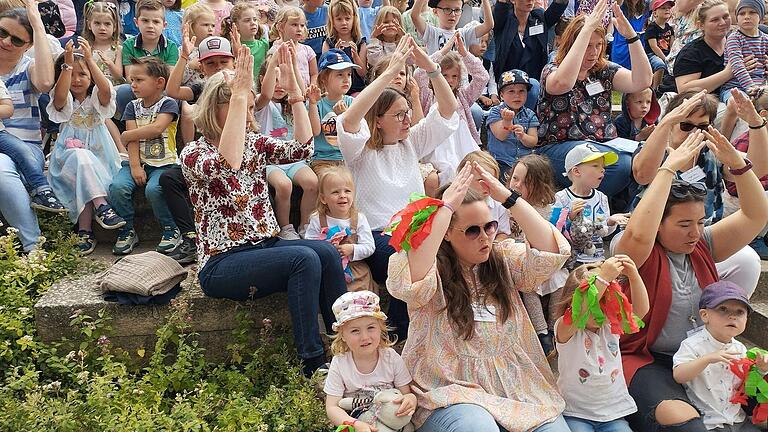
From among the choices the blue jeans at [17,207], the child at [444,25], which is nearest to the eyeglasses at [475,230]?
the blue jeans at [17,207]

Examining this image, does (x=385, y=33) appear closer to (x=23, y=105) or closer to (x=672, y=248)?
(x=23, y=105)

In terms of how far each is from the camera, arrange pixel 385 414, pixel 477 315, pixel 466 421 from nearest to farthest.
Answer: pixel 466 421
pixel 385 414
pixel 477 315

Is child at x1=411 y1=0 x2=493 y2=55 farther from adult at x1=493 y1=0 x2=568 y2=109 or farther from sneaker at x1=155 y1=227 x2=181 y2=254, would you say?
sneaker at x1=155 y1=227 x2=181 y2=254

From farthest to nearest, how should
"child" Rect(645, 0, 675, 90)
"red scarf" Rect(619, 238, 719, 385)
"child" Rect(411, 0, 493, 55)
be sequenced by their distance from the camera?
"child" Rect(645, 0, 675, 90)
"child" Rect(411, 0, 493, 55)
"red scarf" Rect(619, 238, 719, 385)

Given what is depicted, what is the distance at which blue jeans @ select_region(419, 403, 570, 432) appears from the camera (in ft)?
9.25

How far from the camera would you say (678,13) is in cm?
718

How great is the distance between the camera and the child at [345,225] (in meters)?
3.91

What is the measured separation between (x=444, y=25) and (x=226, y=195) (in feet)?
12.4

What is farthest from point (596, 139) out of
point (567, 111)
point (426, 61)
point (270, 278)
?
point (270, 278)

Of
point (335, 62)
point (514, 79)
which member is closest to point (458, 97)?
point (514, 79)

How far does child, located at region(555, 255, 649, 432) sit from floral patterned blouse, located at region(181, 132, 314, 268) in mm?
1600

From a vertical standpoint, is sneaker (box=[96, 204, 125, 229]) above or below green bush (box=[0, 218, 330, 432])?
above

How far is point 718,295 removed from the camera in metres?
3.18

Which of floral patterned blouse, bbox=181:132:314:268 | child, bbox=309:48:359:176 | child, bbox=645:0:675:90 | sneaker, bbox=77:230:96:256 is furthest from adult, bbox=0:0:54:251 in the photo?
child, bbox=645:0:675:90
